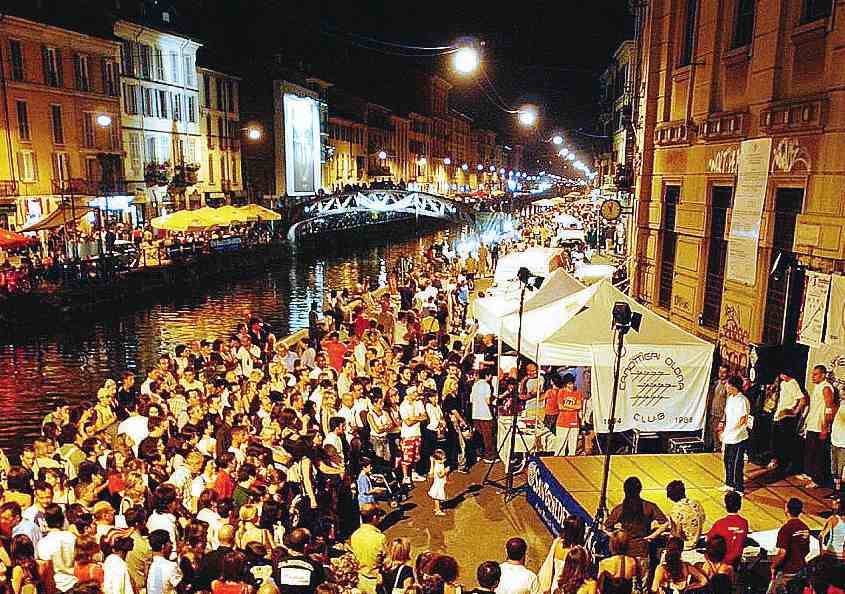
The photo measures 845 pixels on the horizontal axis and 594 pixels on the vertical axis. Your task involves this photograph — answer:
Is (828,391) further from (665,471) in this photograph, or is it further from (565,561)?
(565,561)

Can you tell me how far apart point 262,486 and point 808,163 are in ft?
27.5

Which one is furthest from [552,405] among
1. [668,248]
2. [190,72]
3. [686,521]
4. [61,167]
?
[190,72]

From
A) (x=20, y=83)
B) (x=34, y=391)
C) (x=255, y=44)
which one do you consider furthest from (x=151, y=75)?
(x=34, y=391)

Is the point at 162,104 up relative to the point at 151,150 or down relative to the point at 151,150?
up

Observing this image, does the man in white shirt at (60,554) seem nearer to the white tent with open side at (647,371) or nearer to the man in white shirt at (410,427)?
the man in white shirt at (410,427)

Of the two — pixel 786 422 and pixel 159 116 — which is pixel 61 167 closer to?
pixel 159 116

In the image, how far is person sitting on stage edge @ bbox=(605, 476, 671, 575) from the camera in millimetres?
7039

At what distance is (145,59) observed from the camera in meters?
48.4

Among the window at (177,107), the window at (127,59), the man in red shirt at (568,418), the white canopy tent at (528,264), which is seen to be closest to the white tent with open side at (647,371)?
the man in red shirt at (568,418)

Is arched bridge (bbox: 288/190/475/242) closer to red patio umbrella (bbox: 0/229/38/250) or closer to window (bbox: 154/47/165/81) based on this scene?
red patio umbrella (bbox: 0/229/38/250)

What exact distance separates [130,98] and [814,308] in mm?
47491

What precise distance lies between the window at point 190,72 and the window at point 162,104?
3339 mm

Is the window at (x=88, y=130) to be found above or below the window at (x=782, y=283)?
above

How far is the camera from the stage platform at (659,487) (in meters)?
8.66
